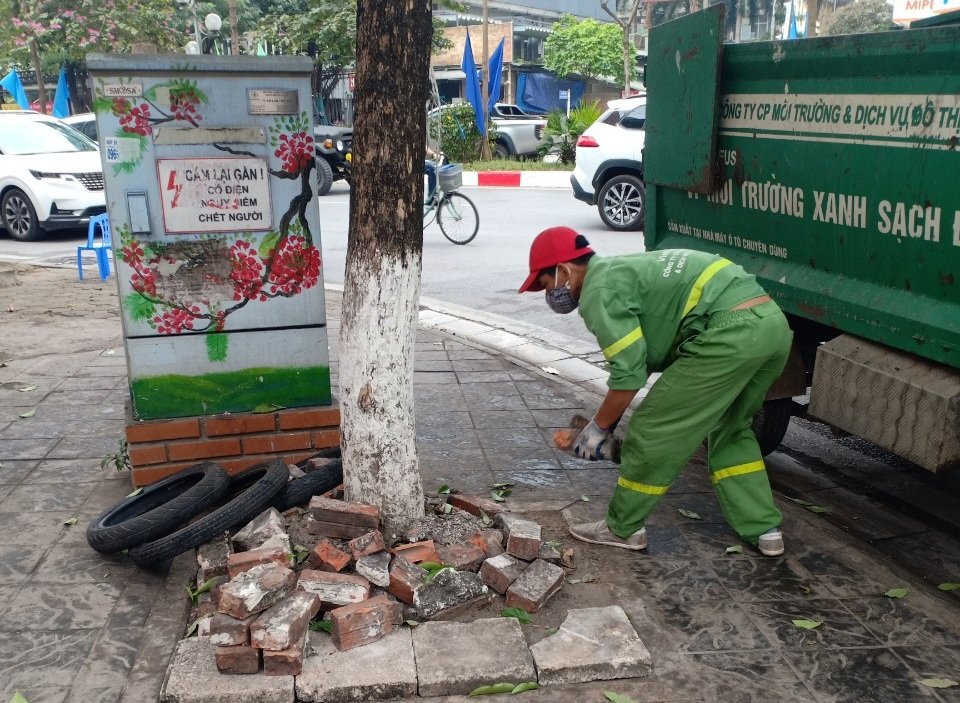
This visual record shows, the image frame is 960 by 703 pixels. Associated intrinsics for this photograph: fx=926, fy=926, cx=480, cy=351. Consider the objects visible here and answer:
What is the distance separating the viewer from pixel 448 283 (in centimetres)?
938

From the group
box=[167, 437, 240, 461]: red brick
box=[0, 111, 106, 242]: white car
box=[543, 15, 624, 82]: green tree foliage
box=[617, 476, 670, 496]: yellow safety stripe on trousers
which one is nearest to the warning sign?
box=[167, 437, 240, 461]: red brick

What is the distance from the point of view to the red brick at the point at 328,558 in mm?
3230

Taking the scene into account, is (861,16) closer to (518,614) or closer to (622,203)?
(622,203)

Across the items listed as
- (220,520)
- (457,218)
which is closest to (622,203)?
(457,218)

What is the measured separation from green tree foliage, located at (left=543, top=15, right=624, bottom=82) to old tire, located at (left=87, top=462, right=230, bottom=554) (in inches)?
1383

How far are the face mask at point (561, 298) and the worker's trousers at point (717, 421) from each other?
0.44 meters

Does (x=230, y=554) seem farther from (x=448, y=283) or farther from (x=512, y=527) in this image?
(x=448, y=283)

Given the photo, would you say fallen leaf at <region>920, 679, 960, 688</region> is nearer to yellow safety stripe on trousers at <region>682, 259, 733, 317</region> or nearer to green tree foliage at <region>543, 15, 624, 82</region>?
yellow safety stripe on trousers at <region>682, 259, 733, 317</region>

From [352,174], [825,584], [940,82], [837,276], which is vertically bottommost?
[825,584]

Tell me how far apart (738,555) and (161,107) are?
295 cm

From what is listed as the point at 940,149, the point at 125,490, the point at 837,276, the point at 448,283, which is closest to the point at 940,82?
the point at 940,149

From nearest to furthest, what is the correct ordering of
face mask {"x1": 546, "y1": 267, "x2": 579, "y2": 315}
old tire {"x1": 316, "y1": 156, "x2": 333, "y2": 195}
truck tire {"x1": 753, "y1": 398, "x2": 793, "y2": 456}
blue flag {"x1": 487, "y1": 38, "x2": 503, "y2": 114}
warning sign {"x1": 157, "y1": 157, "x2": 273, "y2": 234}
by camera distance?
face mask {"x1": 546, "y1": 267, "x2": 579, "y2": 315} → warning sign {"x1": 157, "y1": 157, "x2": 273, "y2": 234} → truck tire {"x1": 753, "y1": 398, "x2": 793, "y2": 456} → old tire {"x1": 316, "y1": 156, "x2": 333, "y2": 195} → blue flag {"x1": 487, "y1": 38, "x2": 503, "y2": 114}

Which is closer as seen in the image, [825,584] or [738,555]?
[825,584]

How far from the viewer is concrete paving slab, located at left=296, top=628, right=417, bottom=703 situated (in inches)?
108
